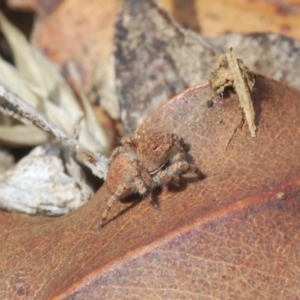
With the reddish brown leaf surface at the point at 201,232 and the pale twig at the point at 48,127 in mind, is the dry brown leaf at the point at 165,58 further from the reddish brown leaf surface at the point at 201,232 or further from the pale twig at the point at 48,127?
the reddish brown leaf surface at the point at 201,232

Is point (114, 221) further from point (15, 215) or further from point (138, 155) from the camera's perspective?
point (15, 215)

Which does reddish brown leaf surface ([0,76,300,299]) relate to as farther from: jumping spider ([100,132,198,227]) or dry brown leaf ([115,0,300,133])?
dry brown leaf ([115,0,300,133])

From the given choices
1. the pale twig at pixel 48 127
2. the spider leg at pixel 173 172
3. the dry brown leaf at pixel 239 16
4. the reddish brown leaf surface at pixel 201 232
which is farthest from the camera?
the dry brown leaf at pixel 239 16

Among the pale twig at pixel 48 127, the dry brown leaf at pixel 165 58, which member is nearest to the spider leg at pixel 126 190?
the pale twig at pixel 48 127

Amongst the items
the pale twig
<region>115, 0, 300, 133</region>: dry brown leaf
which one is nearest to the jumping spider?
the pale twig

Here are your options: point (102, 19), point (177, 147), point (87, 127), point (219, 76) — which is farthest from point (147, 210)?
point (102, 19)
